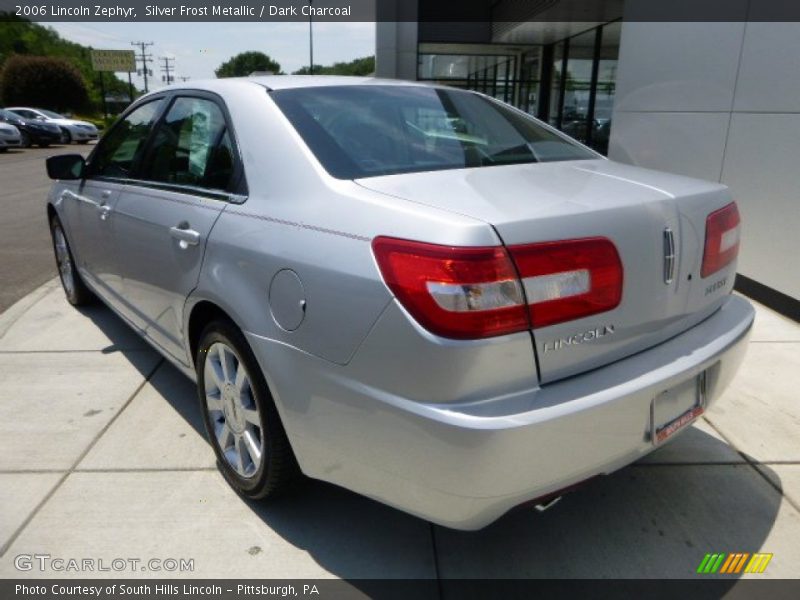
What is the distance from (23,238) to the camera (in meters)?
8.06

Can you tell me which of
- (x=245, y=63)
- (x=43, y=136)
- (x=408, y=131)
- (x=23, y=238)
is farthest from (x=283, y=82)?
(x=245, y=63)

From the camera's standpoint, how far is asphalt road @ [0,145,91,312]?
6.02 metres

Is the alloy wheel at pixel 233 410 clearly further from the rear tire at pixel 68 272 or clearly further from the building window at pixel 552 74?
the building window at pixel 552 74

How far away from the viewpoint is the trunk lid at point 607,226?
1789 millimetres

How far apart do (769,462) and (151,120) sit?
135 inches

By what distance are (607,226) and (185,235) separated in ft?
5.40

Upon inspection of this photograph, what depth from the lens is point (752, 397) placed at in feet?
11.5

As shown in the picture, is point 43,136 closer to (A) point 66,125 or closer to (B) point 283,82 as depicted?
(A) point 66,125

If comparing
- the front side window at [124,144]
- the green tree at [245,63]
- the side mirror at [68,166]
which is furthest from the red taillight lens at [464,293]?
the green tree at [245,63]

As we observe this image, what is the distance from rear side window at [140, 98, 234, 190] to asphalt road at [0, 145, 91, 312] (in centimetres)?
309

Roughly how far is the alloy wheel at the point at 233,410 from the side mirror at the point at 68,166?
206cm

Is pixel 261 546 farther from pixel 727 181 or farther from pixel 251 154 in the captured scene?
pixel 727 181

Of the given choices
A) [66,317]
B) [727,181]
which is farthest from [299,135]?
[727,181]

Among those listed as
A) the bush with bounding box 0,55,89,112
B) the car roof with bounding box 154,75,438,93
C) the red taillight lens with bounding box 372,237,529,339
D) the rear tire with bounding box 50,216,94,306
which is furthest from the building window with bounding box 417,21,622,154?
the bush with bounding box 0,55,89,112
